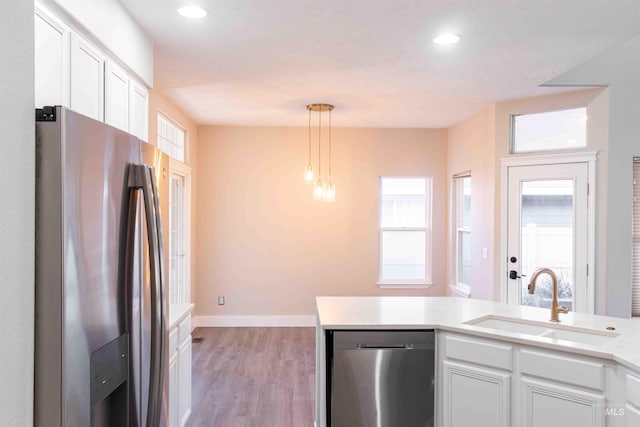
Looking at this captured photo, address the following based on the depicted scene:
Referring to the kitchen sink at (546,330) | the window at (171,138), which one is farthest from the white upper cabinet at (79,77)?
the kitchen sink at (546,330)

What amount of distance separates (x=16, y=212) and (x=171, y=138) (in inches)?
181

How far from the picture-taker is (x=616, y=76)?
13.8 feet

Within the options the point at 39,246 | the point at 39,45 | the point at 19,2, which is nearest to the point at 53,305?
the point at 39,246

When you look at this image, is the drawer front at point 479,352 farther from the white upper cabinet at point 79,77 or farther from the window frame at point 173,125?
the window frame at point 173,125

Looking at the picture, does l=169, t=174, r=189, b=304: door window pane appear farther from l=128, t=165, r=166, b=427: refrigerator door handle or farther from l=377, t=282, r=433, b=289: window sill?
l=128, t=165, r=166, b=427: refrigerator door handle

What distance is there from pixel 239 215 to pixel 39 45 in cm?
477

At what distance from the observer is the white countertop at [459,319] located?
2254mm

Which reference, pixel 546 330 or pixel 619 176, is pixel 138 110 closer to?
pixel 546 330

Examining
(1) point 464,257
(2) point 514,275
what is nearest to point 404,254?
(1) point 464,257

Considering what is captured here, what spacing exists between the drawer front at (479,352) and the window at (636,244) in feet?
8.27

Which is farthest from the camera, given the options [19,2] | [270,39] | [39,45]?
[270,39]

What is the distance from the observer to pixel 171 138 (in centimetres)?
543

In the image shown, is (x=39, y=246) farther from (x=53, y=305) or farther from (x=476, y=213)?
(x=476, y=213)

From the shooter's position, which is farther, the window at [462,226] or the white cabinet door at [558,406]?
the window at [462,226]
